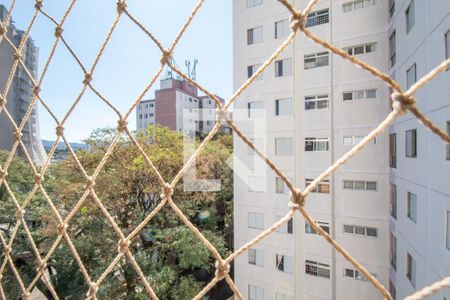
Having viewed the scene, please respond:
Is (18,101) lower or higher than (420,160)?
higher

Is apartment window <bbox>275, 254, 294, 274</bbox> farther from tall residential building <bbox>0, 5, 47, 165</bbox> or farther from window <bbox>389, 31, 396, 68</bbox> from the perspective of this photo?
tall residential building <bbox>0, 5, 47, 165</bbox>

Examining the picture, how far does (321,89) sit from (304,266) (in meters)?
0.88

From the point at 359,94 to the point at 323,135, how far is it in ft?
0.76

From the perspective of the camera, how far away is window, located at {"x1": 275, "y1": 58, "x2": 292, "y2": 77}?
1383 mm

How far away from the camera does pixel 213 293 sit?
234 cm

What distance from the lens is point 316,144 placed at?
1277 millimetres

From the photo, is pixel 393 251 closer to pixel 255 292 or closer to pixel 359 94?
pixel 359 94

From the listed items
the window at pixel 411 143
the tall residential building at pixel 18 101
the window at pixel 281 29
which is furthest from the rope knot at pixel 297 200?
the tall residential building at pixel 18 101

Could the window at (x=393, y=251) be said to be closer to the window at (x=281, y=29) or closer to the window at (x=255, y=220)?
the window at (x=255, y=220)

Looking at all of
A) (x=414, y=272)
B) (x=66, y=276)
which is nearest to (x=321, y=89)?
(x=414, y=272)

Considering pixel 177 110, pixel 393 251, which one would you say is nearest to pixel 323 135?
pixel 393 251

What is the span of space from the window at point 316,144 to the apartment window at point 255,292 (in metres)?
0.96

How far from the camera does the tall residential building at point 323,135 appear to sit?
1167mm

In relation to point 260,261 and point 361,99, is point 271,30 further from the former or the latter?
point 260,261
